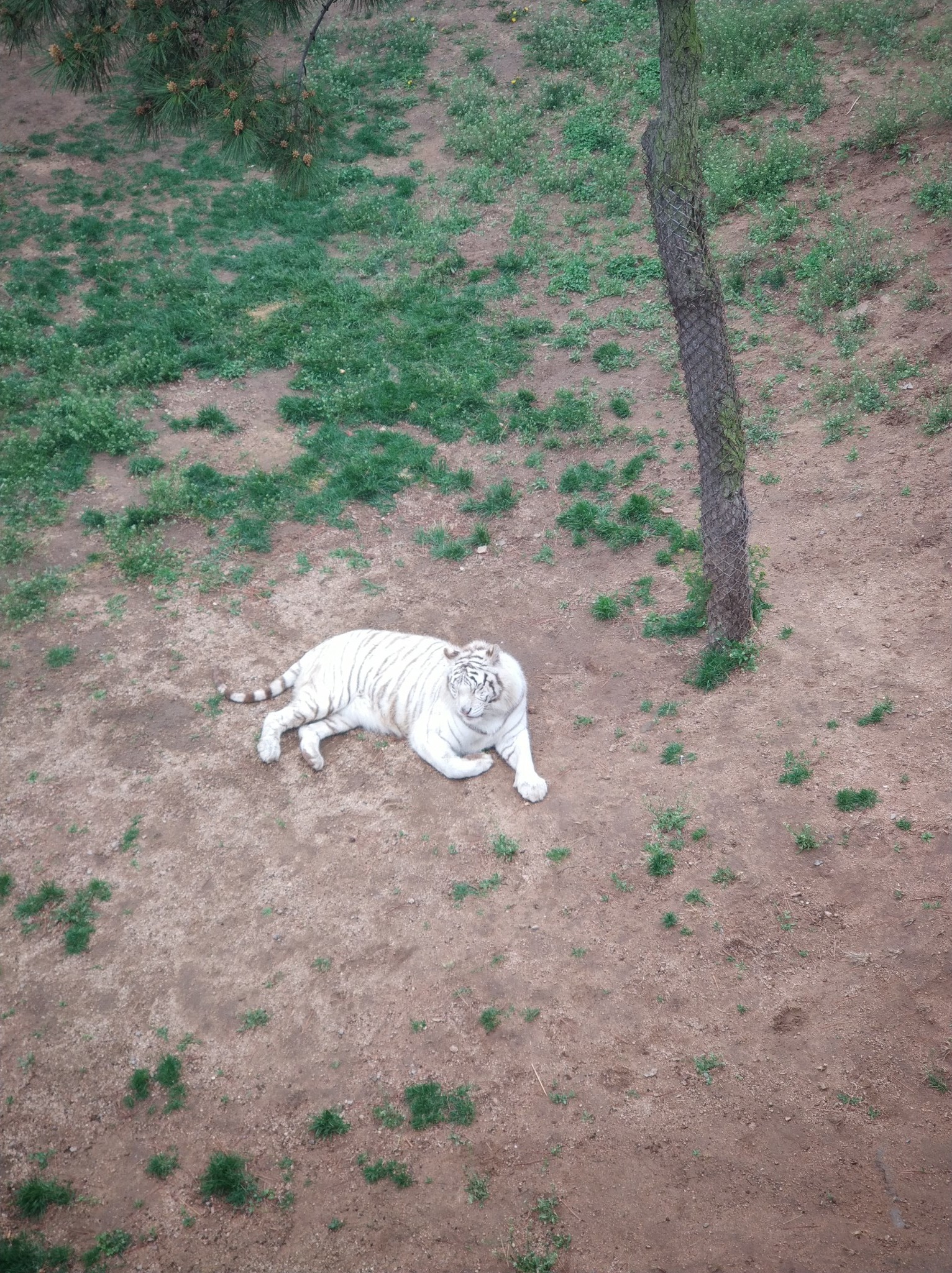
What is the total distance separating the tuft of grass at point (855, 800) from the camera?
512 cm

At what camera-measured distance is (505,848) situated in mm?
5438

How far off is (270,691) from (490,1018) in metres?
3.02

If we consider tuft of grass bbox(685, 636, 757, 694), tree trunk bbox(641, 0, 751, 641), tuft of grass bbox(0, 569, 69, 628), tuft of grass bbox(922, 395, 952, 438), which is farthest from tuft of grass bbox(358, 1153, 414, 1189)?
tuft of grass bbox(922, 395, 952, 438)

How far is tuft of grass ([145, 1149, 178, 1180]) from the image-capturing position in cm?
425

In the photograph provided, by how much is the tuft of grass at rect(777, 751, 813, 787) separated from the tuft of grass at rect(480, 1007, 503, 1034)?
2.13 m

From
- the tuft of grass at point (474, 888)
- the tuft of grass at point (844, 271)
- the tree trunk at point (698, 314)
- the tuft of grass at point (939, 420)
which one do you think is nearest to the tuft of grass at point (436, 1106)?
the tuft of grass at point (474, 888)

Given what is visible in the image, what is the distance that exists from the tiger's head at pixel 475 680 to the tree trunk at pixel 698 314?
1642 millimetres

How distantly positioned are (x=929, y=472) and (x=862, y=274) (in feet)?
10.4

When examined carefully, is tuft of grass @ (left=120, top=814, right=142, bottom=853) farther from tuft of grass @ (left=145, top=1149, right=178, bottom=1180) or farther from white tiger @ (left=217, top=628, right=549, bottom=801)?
tuft of grass @ (left=145, top=1149, right=178, bottom=1180)

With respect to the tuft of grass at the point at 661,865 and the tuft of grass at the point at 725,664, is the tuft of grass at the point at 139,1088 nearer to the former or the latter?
the tuft of grass at the point at 661,865

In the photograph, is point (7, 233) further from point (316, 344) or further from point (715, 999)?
point (715, 999)

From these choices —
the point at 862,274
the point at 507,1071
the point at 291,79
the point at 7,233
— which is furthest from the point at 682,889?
the point at 7,233

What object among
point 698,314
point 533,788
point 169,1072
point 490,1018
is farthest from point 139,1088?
point 698,314

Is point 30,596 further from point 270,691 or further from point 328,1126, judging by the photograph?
point 328,1126
